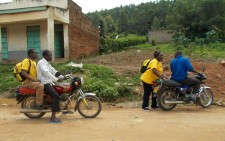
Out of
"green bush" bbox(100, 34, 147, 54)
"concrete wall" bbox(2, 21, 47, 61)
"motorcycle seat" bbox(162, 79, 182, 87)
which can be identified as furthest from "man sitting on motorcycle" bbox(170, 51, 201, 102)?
"green bush" bbox(100, 34, 147, 54)

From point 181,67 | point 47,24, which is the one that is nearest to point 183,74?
point 181,67

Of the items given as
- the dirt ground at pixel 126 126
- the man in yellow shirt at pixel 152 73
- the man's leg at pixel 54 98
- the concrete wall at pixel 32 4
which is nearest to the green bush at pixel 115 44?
the concrete wall at pixel 32 4

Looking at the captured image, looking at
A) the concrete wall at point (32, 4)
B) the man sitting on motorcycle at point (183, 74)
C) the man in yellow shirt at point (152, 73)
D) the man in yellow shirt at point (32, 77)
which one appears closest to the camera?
the man in yellow shirt at point (32, 77)

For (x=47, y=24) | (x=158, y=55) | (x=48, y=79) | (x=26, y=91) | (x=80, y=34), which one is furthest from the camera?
(x=80, y=34)

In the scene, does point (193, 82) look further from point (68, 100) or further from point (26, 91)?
point (26, 91)

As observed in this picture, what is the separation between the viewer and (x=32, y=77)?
8039 mm

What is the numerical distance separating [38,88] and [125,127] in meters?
2.32

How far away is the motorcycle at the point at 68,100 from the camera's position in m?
8.16

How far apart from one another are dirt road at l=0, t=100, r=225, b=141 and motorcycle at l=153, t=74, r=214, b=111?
0.24m

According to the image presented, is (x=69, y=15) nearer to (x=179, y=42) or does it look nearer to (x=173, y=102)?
(x=179, y=42)

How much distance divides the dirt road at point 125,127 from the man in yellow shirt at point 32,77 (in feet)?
1.92

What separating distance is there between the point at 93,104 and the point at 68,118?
28.5 inches

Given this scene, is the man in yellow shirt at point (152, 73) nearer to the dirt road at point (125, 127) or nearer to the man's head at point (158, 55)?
the man's head at point (158, 55)

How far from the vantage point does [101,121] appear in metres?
7.95
